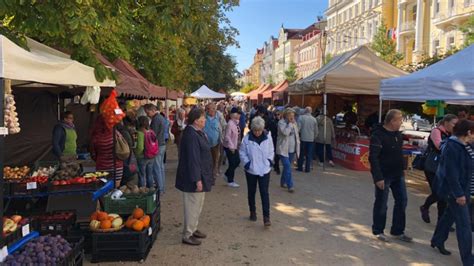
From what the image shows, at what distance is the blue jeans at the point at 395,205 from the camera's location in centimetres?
550

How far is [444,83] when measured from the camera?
275 inches

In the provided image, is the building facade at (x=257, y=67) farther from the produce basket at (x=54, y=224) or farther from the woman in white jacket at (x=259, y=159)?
the produce basket at (x=54, y=224)

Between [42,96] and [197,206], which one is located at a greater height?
[42,96]

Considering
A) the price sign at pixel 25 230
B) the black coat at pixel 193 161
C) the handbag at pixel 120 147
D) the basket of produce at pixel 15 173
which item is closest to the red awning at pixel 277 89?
the handbag at pixel 120 147

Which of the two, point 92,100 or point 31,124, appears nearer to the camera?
point 92,100

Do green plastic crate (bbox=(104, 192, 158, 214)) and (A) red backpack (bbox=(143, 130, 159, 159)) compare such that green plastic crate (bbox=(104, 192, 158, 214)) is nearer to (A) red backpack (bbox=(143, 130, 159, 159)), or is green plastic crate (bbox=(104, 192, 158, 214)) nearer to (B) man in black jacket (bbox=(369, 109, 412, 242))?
(A) red backpack (bbox=(143, 130, 159, 159))

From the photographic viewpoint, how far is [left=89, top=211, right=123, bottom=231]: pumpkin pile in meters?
4.83

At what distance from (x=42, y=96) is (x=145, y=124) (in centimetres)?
554

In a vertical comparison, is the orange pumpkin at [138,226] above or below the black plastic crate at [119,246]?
above

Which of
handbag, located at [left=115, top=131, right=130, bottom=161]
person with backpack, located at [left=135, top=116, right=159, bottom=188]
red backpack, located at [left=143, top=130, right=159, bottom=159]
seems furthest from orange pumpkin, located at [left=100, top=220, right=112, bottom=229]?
red backpack, located at [left=143, top=130, right=159, bottom=159]

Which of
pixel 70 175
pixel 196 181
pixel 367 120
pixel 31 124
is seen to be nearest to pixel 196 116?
pixel 196 181

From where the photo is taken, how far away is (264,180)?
6.33 metres

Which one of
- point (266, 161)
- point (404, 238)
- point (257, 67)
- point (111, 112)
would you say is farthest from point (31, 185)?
point (257, 67)

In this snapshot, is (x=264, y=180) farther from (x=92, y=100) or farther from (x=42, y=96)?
(x=42, y=96)
